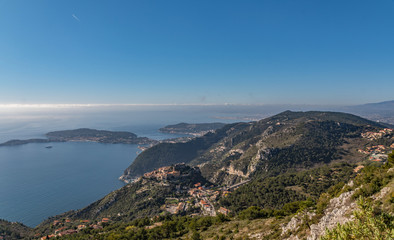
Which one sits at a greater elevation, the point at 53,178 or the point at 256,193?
the point at 256,193

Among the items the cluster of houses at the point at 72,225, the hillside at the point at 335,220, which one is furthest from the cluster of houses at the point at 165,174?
the hillside at the point at 335,220

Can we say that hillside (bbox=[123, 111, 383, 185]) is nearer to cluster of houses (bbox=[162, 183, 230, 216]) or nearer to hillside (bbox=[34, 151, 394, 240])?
cluster of houses (bbox=[162, 183, 230, 216])

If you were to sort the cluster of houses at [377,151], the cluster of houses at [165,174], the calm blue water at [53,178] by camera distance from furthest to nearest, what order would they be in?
the calm blue water at [53,178]
the cluster of houses at [165,174]
the cluster of houses at [377,151]

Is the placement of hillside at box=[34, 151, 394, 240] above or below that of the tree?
below

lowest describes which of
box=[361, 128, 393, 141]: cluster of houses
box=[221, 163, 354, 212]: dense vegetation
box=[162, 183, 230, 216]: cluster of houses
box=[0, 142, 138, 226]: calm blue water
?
box=[0, 142, 138, 226]: calm blue water

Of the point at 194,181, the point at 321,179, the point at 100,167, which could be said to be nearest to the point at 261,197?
the point at 321,179

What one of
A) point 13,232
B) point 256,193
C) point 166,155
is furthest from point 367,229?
point 166,155

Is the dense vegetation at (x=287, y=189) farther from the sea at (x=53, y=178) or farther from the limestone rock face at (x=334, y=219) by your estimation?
the sea at (x=53, y=178)

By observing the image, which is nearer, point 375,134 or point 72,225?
point 72,225

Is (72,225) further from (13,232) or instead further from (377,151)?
(377,151)

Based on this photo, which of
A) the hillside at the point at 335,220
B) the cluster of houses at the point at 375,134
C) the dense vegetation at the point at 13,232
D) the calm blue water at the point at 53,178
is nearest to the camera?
the hillside at the point at 335,220

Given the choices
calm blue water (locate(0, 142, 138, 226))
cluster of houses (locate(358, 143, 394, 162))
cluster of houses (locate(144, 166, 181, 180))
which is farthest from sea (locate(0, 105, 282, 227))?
cluster of houses (locate(358, 143, 394, 162))

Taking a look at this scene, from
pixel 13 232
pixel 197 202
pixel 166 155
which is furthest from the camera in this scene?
pixel 166 155
